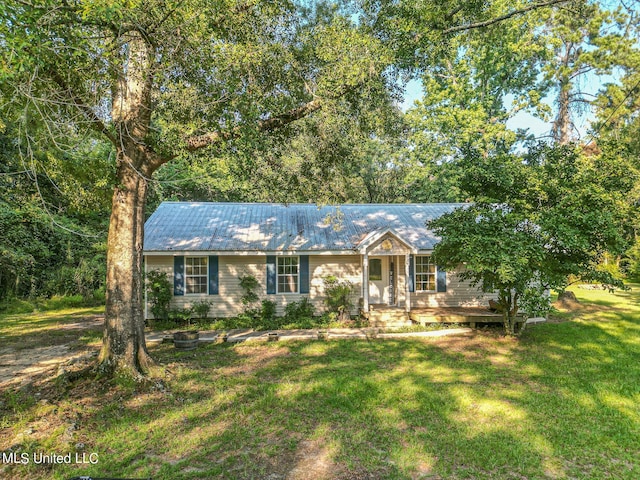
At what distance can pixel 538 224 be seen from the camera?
9109mm

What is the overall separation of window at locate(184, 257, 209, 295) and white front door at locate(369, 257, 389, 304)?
601cm

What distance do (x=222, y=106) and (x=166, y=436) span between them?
5399mm

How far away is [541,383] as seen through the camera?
7.16m

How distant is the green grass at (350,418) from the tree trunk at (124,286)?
20.1 inches

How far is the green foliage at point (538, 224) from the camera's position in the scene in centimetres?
878

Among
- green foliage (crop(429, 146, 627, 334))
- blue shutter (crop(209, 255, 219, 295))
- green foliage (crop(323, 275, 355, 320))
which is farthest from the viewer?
green foliage (crop(323, 275, 355, 320))

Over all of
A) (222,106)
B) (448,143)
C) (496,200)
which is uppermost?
(448,143)

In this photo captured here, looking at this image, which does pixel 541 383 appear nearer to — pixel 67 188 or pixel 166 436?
pixel 166 436

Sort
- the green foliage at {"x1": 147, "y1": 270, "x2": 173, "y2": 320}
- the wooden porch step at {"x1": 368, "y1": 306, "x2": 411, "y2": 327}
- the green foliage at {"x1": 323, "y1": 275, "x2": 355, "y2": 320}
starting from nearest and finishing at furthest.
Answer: the green foliage at {"x1": 147, "y1": 270, "x2": 173, "y2": 320}
the wooden porch step at {"x1": 368, "y1": 306, "x2": 411, "y2": 327}
the green foliage at {"x1": 323, "y1": 275, "x2": 355, "y2": 320}

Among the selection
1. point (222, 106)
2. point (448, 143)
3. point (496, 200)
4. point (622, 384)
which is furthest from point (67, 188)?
point (448, 143)

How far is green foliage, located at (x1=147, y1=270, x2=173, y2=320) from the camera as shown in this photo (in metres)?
12.7

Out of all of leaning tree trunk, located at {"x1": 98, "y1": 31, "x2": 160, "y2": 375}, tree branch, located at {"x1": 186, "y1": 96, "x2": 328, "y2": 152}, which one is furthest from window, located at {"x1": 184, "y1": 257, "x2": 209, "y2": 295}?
tree branch, located at {"x1": 186, "y1": 96, "x2": 328, "y2": 152}

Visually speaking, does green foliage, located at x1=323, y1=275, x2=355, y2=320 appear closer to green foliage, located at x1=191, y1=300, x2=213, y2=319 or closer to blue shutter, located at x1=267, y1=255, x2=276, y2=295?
blue shutter, located at x1=267, y1=255, x2=276, y2=295

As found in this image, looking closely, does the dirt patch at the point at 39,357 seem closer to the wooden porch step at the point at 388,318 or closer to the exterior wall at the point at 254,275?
the exterior wall at the point at 254,275
